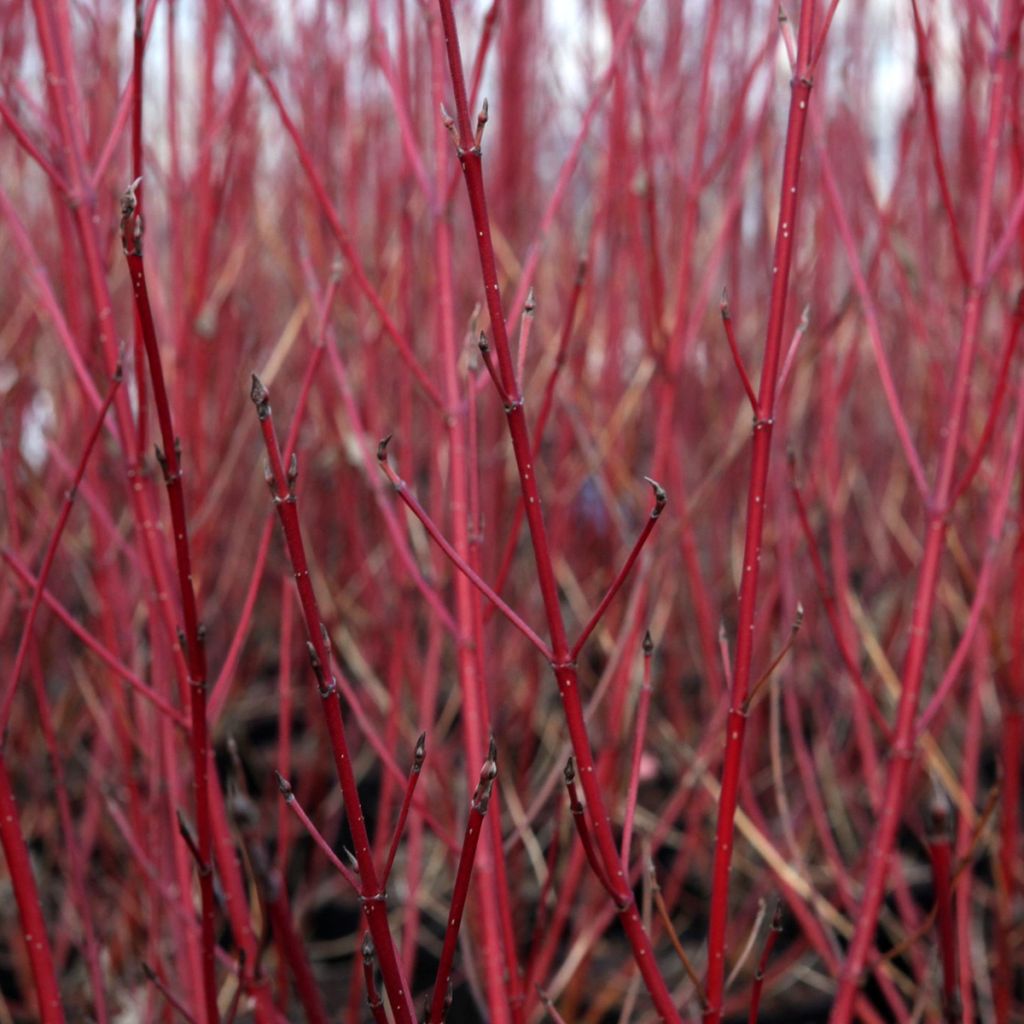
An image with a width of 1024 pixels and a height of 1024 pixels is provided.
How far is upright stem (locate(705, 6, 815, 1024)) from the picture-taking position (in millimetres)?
756

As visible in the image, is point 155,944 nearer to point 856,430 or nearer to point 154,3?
point 154,3

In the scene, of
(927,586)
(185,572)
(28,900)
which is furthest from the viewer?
(927,586)

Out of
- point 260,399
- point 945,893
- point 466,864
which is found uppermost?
point 260,399

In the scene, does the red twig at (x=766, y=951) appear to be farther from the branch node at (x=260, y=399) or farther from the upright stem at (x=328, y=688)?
the branch node at (x=260, y=399)

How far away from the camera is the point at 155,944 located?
4.07 ft

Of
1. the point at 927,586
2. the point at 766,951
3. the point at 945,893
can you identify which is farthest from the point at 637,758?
the point at 927,586

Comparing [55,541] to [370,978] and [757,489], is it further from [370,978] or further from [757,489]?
[757,489]

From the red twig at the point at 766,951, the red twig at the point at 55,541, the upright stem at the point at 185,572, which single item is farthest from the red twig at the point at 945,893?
the red twig at the point at 55,541

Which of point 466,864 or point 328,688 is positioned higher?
point 328,688

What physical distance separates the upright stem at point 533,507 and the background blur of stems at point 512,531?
0.03 metres

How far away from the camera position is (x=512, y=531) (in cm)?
103

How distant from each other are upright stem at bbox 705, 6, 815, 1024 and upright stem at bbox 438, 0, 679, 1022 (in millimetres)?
62

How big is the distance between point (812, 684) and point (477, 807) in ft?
5.42

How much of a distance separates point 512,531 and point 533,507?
32 cm
